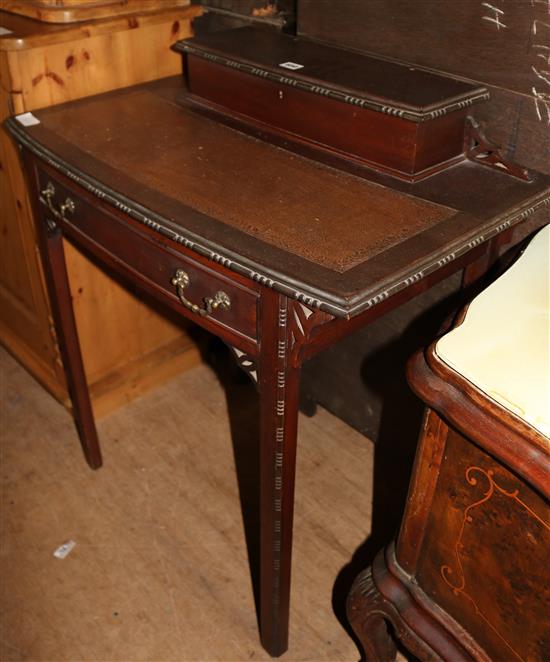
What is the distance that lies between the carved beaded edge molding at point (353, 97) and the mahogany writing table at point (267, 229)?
0.11 meters

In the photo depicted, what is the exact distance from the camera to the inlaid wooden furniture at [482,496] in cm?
82

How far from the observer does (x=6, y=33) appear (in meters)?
1.57

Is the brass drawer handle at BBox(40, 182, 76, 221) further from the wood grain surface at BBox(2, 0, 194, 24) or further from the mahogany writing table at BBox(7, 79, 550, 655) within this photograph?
the wood grain surface at BBox(2, 0, 194, 24)

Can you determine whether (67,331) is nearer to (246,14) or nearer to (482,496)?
(246,14)

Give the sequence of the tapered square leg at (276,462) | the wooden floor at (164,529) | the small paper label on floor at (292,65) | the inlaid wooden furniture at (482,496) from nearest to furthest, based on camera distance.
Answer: the inlaid wooden furniture at (482,496), the tapered square leg at (276,462), the small paper label on floor at (292,65), the wooden floor at (164,529)

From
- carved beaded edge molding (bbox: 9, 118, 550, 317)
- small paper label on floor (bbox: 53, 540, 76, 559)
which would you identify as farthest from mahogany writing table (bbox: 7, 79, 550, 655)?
small paper label on floor (bbox: 53, 540, 76, 559)

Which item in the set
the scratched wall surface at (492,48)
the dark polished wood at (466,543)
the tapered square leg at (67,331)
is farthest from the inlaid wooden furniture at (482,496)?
the tapered square leg at (67,331)

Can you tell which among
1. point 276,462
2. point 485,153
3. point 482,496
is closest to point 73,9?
point 485,153

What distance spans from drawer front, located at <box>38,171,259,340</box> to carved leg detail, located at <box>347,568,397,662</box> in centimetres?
45

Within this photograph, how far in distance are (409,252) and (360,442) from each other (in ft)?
3.53

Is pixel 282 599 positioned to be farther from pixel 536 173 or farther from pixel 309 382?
pixel 536 173

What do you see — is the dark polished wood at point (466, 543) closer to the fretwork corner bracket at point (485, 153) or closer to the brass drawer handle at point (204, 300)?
the brass drawer handle at point (204, 300)

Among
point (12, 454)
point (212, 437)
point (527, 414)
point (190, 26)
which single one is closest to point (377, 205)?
point (527, 414)

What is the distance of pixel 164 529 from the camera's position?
5.82ft
